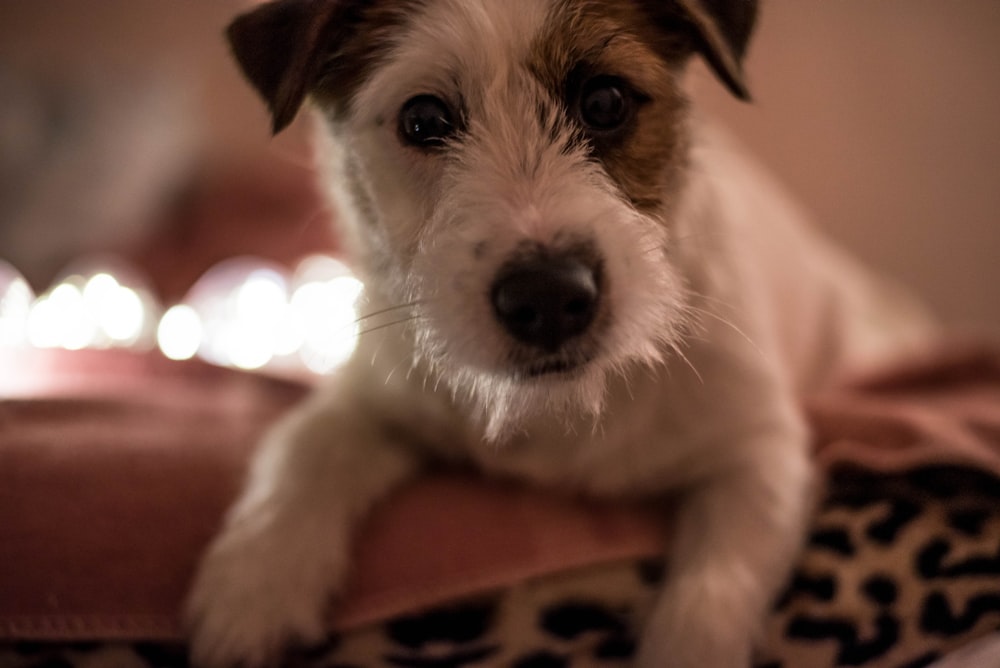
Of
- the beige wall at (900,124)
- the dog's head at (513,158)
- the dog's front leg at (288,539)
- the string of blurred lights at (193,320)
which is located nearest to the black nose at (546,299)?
the dog's head at (513,158)

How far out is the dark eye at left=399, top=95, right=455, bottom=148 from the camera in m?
1.46

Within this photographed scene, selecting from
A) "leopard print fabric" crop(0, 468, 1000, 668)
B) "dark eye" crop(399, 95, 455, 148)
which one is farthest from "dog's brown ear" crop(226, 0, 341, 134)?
"leopard print fabric" crop(0, 468, 1000, 668)

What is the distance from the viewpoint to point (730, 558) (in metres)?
1.46

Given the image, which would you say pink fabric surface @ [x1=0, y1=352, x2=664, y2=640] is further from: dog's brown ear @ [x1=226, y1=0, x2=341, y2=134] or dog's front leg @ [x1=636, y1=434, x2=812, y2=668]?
dog's brown ear @ [x1=226, y1=0, x2=341, y2=134]

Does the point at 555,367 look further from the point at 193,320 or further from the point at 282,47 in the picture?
the point at 193,320

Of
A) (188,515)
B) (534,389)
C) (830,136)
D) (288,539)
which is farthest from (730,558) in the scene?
(830,136)

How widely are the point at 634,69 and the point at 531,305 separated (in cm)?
55

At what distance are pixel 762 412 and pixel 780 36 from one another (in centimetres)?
258

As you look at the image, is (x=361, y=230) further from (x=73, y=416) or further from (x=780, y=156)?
(x=780, y=156)

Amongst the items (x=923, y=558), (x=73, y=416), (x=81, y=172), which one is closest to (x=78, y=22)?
(x=81, y=172)

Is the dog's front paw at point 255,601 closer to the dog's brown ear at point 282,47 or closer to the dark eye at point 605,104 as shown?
the dog's brown ear at point 282,47

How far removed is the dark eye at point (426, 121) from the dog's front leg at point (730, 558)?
898 millimetres

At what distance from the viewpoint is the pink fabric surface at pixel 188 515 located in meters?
1.39

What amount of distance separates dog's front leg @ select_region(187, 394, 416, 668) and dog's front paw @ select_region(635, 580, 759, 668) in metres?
0.58
